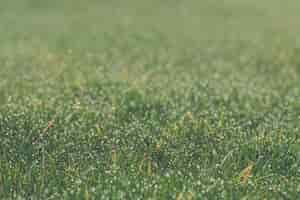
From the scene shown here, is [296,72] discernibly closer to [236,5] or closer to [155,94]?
[155,94]

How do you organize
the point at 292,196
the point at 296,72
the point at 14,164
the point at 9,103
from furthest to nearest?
the point at 296,72
the point at 9,103
the point at 14,164
the point at 292,196

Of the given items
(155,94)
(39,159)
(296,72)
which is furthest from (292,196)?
(296,72)

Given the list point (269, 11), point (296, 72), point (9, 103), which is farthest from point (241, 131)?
point (269, 11)

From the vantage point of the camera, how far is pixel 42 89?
13.4 meters

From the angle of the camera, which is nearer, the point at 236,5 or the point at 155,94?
the point at 155,94

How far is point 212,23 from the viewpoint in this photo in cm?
2509

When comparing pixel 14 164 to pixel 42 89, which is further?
pixel 42 89

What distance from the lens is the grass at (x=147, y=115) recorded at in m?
9.27

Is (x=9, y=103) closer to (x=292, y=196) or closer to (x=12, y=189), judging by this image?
(x=12, y=189)

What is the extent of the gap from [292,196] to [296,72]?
8.15m

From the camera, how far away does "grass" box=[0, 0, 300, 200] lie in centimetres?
927

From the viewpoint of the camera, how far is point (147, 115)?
11.8 metres

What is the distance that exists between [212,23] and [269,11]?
4346 mm

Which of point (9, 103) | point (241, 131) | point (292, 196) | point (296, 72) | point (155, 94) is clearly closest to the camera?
point (292, 196)
